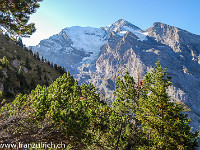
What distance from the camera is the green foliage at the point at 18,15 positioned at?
9484 mm

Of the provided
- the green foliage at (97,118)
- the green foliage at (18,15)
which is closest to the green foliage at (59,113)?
the green foliage at (97,118)

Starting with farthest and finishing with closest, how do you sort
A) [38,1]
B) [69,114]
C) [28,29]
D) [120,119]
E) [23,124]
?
1. [120,119]
2. [28,29]
3. [38,1]
4. [69,114]
5. [23,124]

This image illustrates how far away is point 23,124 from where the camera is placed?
6.56 meters

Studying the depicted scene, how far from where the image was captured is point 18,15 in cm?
1046

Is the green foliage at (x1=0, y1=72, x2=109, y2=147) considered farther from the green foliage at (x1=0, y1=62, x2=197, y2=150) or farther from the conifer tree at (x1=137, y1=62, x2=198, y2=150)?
the conifer tree at (x1=137, y1=62, x2=198, y2=150)

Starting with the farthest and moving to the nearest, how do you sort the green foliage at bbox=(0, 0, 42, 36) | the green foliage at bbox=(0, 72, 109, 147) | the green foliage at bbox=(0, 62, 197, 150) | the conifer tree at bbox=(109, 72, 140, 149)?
1. the conifer tree at bbox=(109, 72, 140, 149)
2. the green foliage at bbox=(0, 0, 42, 36)
3. the green foliage at bbox=(0, 72, 109, 147)
4. the green foliage at bbox=(0, 62, 197, 150)

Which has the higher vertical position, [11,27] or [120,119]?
[11,27]

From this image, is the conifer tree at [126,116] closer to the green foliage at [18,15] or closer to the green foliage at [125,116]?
the green foliage at [125,116]

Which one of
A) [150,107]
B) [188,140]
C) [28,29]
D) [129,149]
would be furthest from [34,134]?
[129,149]

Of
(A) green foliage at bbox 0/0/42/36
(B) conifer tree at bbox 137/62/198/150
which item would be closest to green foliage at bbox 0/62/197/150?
(B) conifer tree at bbox 137/62/198/150

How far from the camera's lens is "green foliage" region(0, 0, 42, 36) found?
9.48 metres

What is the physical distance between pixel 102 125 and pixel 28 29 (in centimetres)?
1248

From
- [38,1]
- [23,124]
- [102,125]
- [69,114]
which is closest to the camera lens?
[23,124]

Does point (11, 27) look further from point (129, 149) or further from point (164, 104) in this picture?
point (129, 149)
